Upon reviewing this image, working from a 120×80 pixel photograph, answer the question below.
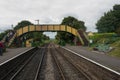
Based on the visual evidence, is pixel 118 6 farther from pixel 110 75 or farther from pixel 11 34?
pixel 110 75

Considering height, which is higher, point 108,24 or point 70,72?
point 108,24

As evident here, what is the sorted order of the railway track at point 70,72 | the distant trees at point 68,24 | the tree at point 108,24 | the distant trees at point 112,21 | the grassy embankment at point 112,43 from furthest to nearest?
1. the tree at point 108,24
2. the distant trees at point 112,21
3. the distant trees at point 68,24
4. the grassy embankment at point 112,43
5. the railway track at point 70,72

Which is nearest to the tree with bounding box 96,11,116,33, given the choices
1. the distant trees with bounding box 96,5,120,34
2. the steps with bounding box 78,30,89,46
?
the distant trees with bounding box 96,5,120,34

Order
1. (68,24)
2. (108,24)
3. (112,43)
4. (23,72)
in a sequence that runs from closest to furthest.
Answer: (23,72), (112,43), (68,24), (108,24)

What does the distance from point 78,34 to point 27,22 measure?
261 ft

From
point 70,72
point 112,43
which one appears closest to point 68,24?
point 112,43

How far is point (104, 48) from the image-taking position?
3734 centimetres

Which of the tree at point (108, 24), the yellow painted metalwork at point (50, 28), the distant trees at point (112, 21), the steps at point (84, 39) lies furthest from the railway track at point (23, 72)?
the tree at point (108, 24)

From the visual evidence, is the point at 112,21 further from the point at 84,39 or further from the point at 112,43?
the point at 112,43

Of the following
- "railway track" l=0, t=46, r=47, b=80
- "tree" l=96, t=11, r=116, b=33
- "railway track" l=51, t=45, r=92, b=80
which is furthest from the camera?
"tree" l=96, t=11, r=116, b=33

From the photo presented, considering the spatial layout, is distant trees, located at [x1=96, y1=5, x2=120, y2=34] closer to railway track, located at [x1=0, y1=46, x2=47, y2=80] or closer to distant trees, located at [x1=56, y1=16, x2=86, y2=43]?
distant trees, located at [x1=56, y1=16, x2=86, y2=43]

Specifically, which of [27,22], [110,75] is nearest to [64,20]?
[27,22]

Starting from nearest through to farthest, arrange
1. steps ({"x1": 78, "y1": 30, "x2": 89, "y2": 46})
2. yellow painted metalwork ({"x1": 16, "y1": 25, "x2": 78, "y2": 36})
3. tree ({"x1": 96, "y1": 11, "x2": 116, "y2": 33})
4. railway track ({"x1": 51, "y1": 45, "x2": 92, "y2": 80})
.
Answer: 1. railway track ({"x1": 51, "y1": 45, "x2": 92, "y2": 80})
2. steps ({"x1": 78, "y1": 30, "x2": 89, "y2": 46})
3. yellow painted metalwork ({"x1": 16, "y1": 25, "x2": 78, "y2": 36})
4. tree ({"x1": 96, "y1": 11, "x2": 116, "y2": 33})

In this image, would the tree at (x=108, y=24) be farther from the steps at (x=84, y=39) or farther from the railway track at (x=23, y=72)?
the railway track at (x=23, y=72)
